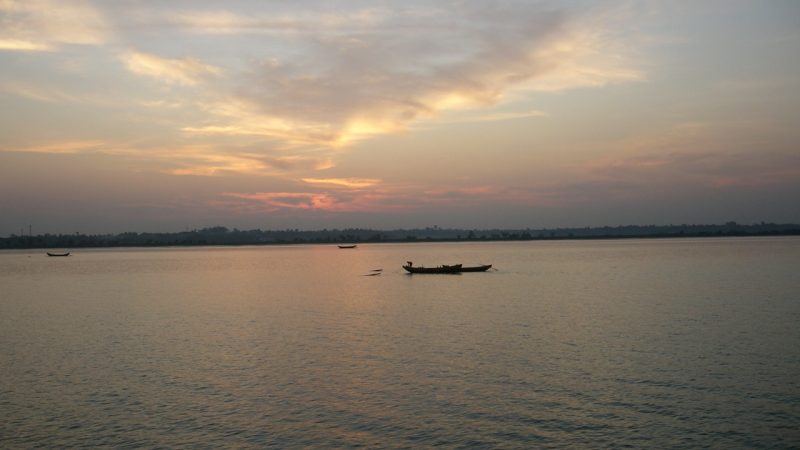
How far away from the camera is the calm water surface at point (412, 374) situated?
1955 centimetres

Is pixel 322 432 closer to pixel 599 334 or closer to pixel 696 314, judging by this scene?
pixel 599 334

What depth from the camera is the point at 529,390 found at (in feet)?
78.9

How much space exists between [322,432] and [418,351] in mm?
13229

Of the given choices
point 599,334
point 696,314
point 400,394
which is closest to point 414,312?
point 599,334

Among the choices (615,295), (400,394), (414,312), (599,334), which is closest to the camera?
(400,394)

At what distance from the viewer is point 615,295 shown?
59750mm

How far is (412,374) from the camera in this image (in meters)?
27.2

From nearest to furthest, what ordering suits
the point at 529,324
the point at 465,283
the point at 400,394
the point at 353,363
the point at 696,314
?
1. the point at 400,394
2. the point at 353,363
3. the point at 529,324
4. the point at 696,314
5. the point at 465,283

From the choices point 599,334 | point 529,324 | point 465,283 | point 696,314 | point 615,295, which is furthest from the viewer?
point 465,283

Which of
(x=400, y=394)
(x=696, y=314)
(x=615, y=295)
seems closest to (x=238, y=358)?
(x=400, y=394)

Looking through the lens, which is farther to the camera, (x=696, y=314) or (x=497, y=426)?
(x=696, y=314)

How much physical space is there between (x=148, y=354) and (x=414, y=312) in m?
22.1

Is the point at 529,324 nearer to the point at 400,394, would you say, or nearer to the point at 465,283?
the point at 400,394

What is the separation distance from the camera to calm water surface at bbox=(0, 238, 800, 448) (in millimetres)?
19547
